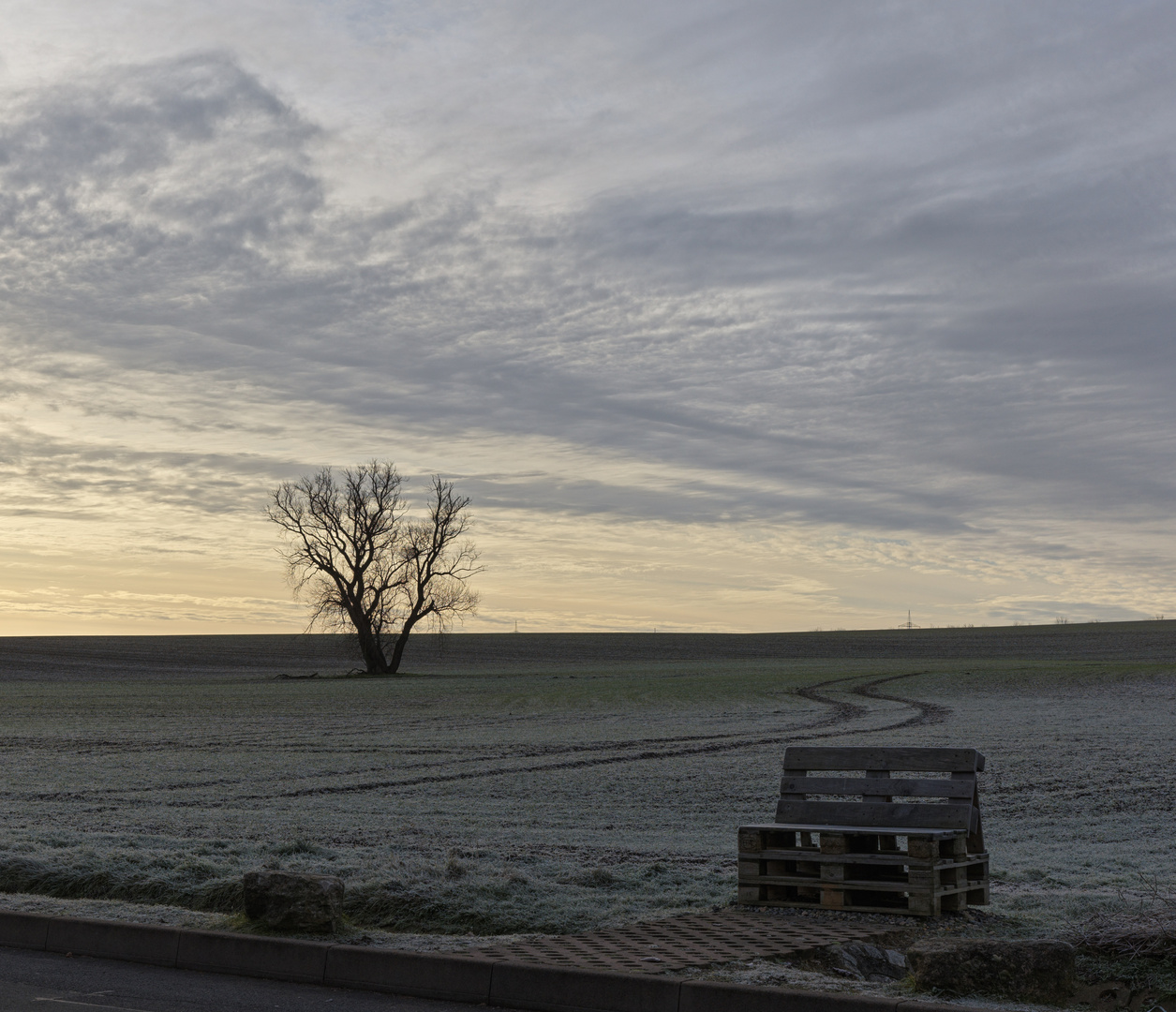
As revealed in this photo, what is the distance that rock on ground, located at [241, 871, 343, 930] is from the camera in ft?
26.3

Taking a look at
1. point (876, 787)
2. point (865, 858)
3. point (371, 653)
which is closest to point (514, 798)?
point (876, 787)

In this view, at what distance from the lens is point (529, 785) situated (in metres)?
18.9

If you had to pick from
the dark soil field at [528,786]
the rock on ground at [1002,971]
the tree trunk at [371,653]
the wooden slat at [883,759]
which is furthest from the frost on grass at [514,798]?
the tree trunk at [371,653]

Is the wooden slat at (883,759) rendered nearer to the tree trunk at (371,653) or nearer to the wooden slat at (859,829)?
the wooden slat at (859,829)

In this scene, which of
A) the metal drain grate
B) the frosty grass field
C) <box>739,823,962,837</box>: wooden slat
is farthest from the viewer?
the frosty grass field

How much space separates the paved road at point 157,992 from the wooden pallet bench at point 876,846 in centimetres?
285

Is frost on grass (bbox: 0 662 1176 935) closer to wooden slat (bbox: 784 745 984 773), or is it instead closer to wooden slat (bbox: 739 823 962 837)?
wooden slat (bbox: 739 823 962 837)

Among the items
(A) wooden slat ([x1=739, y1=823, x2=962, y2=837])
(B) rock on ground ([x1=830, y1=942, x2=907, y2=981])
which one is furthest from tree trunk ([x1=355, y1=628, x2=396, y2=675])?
(B) rock on ground ([x1=830, y1=942, x2=907, y2=981])

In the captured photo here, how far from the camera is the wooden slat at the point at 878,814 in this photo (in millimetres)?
8867

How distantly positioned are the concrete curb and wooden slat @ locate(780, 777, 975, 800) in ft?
9.90

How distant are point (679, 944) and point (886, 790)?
2.50 meters

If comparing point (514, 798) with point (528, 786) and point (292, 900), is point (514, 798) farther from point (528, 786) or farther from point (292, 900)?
point (292, 900)

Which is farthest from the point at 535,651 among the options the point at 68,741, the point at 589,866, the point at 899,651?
the point at 589,866

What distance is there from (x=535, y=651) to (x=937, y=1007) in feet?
320
